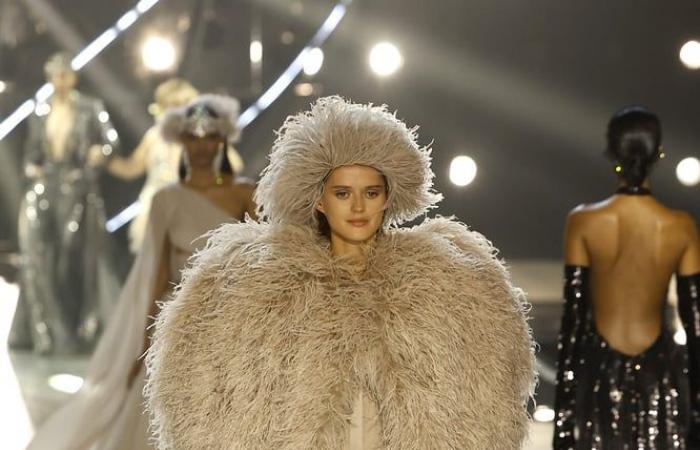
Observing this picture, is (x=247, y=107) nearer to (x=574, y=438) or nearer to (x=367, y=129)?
(x=574, y=438)

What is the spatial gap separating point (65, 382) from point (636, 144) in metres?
5.10

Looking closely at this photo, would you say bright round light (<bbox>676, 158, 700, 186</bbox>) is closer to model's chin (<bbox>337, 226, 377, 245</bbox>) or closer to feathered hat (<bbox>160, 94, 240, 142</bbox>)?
feathered hat (<bbox>160, 94, 240, 142</bbox>)

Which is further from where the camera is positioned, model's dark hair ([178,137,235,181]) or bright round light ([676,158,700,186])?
bright round light ([676,158,700,186])

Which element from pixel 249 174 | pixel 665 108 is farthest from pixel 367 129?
pixel 249 174

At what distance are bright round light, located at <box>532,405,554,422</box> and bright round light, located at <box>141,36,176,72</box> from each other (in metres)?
3.90

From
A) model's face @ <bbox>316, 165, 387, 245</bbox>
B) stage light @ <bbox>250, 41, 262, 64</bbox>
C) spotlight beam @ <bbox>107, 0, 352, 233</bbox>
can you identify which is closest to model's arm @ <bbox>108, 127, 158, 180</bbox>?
spotlight beam @ <bbox>107, 0, 352, 233</bbox>

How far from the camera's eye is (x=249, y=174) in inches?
385

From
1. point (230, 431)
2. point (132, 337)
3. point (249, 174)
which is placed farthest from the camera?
point (249, 174)

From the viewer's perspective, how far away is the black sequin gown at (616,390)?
4660 mm

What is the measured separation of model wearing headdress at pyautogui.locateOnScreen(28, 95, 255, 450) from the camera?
19.2 ft

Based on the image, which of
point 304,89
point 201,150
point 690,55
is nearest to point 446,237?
point 201,150

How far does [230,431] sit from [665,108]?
232 inches

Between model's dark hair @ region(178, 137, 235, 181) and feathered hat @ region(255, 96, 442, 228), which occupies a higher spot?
model's dark hair @ region(178, 137, 235, 181)

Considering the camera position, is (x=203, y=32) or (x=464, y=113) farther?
(x=203, y=32)
